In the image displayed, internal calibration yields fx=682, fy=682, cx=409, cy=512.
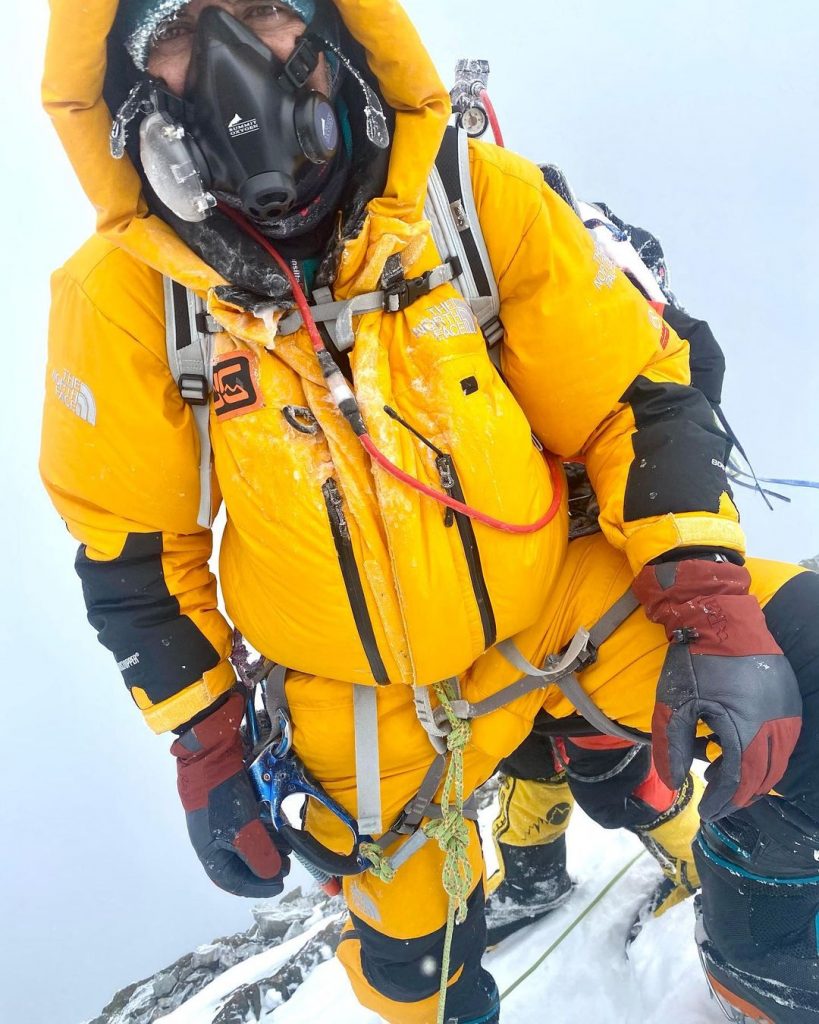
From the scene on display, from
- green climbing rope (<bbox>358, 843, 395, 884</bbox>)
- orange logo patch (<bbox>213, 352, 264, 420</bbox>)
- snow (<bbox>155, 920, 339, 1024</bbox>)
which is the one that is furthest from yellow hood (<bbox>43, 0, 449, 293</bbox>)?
snow (<bbox>155, 920, 339, 1024</bbox>)

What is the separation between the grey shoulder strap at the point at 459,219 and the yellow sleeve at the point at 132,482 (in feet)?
1.95

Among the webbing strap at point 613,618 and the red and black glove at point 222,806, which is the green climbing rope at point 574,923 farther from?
the webbing strap at point 613,618

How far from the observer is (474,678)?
164 cm

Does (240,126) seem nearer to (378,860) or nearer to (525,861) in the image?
(378,860)

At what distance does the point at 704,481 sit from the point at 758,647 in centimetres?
33

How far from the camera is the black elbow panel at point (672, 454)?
1.36 meters

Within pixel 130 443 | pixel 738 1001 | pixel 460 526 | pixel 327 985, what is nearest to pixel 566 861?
pixel 738 1001

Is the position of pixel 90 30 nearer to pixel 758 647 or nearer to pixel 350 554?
pixel 350 554

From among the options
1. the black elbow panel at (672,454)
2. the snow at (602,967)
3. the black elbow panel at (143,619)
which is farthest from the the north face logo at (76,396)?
the snow at (602,967)

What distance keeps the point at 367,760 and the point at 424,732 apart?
0.51 feet

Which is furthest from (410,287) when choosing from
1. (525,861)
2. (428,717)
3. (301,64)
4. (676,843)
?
(525,861)

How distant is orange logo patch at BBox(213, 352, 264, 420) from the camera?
4.31ft

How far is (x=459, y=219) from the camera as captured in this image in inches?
53.6

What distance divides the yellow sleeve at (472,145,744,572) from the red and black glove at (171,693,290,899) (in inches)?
40.8
